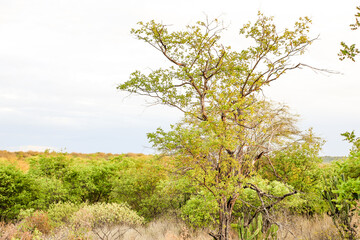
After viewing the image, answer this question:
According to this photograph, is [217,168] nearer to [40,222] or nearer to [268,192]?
[268,192]

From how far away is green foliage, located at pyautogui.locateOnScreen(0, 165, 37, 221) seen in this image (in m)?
14.8

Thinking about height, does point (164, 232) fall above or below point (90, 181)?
below

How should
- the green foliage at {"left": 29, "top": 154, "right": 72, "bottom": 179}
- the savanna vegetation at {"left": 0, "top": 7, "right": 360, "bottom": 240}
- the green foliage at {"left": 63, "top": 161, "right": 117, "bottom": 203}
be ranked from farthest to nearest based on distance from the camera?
1. the green foliage at {"left": 63, "top": 161, "right": 117, "bottom": 203}
2. the green foliage at {"left": 29, "top": 154, "right": 72, "bottom": 179}
3. the savanna vegetation at {"left": 0, "top": 7, "right": 360, "bottom": 240}

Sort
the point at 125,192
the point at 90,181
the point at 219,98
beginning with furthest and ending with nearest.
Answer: the point at 90,181 < the point at 125,192 < the point at 219,98

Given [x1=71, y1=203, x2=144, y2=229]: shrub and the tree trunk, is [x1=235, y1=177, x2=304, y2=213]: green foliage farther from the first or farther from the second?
[x1=71, y1=203, x2=144, y2=229]: shrub

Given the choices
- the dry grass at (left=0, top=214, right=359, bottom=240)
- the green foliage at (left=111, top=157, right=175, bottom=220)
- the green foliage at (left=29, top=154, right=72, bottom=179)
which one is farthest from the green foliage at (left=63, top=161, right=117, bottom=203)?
the dry grass at (left=0, top=214, right=359, bottom=240)

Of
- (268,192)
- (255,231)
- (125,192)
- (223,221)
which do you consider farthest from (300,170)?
(125,192)

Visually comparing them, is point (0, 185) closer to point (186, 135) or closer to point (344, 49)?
point (186, 135)

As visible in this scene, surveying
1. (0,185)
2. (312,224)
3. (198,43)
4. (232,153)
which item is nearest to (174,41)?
(198,43)

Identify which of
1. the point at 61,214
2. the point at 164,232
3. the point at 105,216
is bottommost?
the point at 164,232

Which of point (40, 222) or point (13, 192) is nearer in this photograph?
point (40, 222)

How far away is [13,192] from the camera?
15211 mm

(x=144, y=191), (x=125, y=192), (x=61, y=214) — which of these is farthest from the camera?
(x=125, y=192)

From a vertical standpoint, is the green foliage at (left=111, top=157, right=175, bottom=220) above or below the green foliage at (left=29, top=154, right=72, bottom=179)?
below
